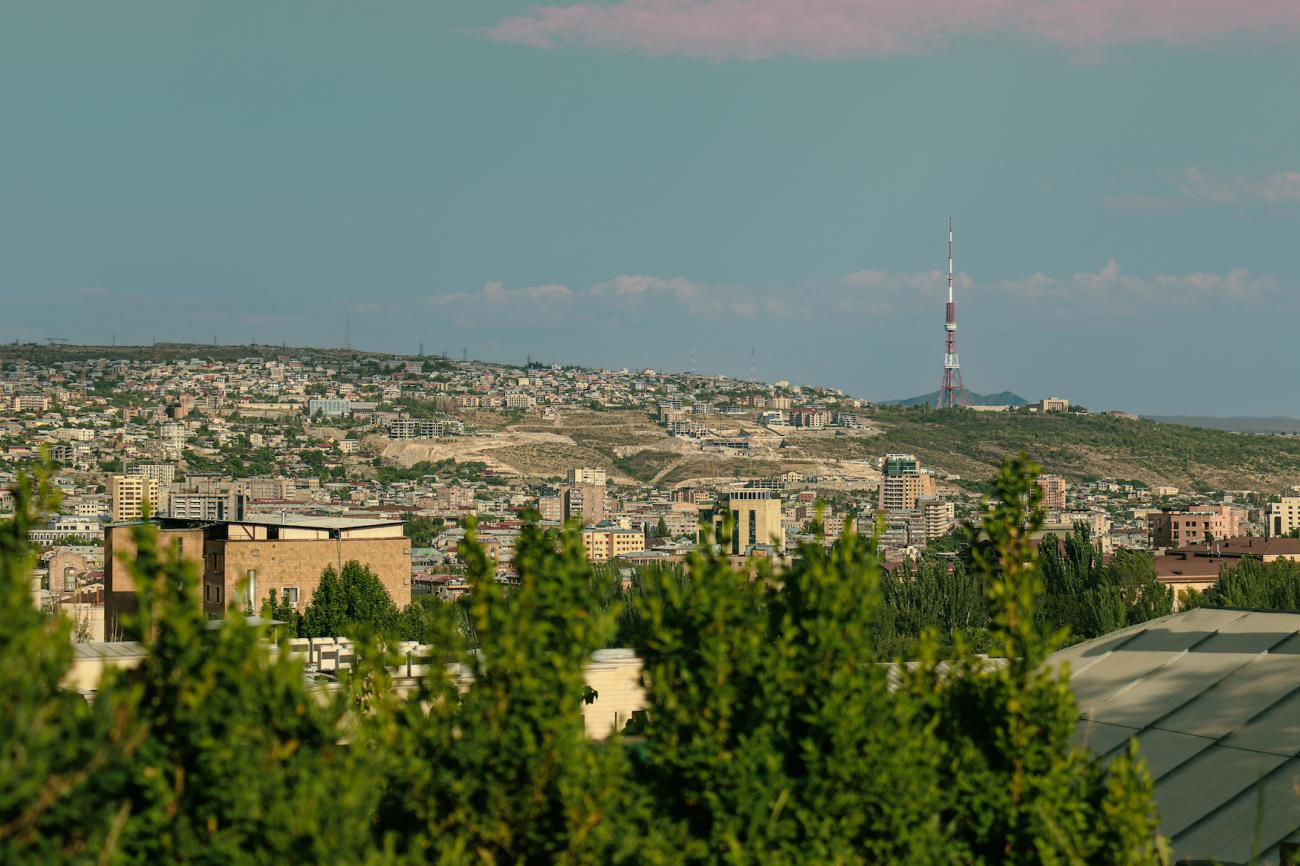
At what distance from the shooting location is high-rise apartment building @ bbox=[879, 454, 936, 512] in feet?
482

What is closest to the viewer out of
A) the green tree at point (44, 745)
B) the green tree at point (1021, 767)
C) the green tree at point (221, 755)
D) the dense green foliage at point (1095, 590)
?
the green tree at point (44, 745)

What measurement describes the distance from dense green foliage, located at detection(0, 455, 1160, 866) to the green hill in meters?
153

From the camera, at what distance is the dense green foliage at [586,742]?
6.34 m

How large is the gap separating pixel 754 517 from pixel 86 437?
83.3 meters

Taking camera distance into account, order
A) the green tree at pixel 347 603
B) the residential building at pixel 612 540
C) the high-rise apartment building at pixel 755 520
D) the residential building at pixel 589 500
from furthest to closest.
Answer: the residential building at pixel 589 500
the residential building at pixel 612 540
the high-rise apartment building at pixel 755 520
the green tree at pixel 347 603

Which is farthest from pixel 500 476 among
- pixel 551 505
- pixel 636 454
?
pixel 551 505

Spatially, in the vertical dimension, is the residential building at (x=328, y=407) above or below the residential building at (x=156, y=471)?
above

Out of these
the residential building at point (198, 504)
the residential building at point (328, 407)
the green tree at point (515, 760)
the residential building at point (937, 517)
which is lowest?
the residential building at point (937, 517)

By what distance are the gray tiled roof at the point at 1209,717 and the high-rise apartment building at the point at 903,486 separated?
12780 cm

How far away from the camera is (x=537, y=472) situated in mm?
163000

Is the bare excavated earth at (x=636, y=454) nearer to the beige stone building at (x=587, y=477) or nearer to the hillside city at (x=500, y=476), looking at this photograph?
the hillside city at (x=500, y=476)

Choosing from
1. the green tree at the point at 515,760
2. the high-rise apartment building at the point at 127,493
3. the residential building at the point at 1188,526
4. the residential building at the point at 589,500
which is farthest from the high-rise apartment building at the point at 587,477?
the green tree at the point at 515,760

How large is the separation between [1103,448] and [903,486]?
115 feet

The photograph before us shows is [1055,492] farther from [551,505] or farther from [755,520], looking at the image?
[755,520]
